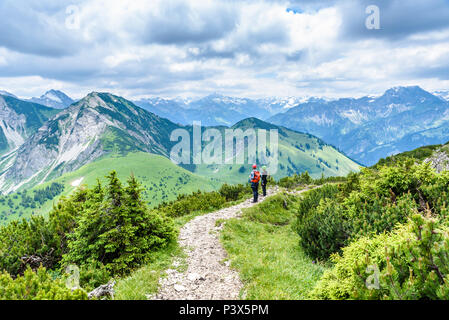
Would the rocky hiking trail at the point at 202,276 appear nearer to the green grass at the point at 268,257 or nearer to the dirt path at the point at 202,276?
the dirt path at the point at 202,276

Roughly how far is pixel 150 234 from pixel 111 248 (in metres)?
2.05

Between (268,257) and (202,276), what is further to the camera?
(268,257)

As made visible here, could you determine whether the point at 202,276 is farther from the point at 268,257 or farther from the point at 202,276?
the point at 268,257

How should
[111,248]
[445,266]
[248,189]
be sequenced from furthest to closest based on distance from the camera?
[248,189] < [111,248] < [445,266]

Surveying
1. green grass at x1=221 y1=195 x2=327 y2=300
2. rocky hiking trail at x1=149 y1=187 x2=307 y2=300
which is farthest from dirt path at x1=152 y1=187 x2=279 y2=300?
green grass at x1=221 y1=195 x2=327 y2=300

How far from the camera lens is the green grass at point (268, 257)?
26.1 feet

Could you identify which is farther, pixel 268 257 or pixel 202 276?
pixel 268 257

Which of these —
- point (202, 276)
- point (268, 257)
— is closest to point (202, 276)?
point (202, 276)

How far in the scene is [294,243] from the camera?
48.0 feet

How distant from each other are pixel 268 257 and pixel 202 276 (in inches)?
132

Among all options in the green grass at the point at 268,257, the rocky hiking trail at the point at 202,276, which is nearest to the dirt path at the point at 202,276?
the rocky hiking trail at the point at 202,276

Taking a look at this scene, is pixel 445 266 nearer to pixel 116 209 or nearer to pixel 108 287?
pixel 108 287

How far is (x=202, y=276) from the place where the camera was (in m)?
9.51
